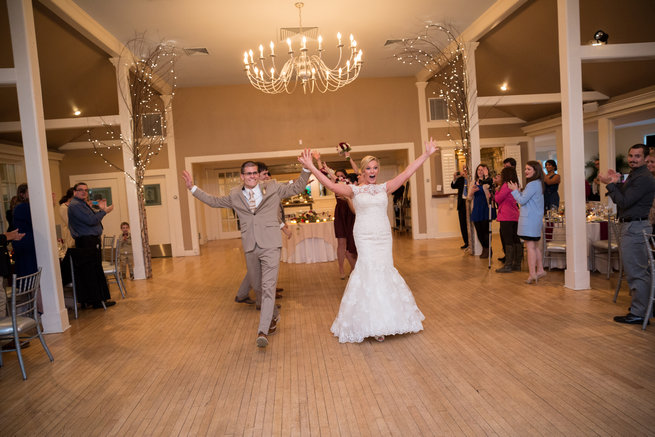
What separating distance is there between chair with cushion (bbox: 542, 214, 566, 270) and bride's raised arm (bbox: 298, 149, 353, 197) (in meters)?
3.74

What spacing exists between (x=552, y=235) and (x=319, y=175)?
13.9 ft

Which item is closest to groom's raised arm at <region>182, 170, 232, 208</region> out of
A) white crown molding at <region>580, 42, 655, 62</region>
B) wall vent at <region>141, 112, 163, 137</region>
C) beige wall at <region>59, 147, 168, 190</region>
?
white crown molding at <region>580, 42, 655, 62</region>

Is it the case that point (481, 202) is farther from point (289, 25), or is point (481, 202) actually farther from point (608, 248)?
point (289, 25)

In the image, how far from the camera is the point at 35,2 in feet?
19.0

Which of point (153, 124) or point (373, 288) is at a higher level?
point (153, 124)

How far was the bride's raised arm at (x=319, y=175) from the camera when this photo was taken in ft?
12.5

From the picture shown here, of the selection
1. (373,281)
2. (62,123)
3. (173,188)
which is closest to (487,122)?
(173,188)

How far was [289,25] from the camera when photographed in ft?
25.2

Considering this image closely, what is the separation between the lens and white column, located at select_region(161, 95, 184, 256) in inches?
435

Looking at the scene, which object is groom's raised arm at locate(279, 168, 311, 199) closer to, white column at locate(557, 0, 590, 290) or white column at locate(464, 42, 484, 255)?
white column at locate(557, 0, 590, 290)

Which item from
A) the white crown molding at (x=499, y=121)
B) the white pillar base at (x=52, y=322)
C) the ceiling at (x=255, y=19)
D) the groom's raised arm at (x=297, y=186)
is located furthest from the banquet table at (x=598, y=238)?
the white pillar base at (x=52, y=322)

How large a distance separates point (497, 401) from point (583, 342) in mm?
1357

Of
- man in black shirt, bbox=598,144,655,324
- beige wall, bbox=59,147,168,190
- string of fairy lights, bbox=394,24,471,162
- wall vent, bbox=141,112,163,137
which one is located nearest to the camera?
man in black shirt, bbox=598,144,655,324

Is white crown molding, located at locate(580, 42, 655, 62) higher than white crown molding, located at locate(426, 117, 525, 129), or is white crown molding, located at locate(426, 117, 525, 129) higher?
white crown molding, located at locate(426, 117, 525, 129)
